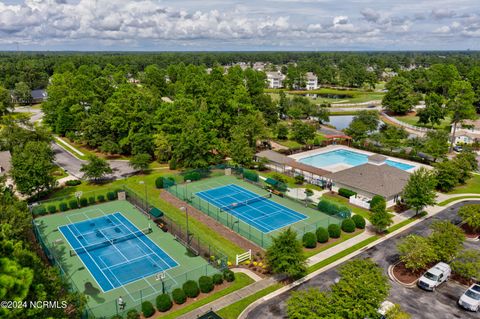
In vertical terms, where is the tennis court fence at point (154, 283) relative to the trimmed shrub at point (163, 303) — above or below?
below

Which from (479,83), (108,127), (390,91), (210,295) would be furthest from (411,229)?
(479,83)

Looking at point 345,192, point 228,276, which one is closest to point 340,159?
point 345,192

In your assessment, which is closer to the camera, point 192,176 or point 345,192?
point 345,192

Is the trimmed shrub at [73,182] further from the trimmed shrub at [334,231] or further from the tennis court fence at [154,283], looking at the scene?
the trimmed shrub at [334,231]

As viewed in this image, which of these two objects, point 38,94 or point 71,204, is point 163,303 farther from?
point 38,94

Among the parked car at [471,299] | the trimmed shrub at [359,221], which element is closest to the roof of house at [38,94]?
the trimmed shrub at [359,221]

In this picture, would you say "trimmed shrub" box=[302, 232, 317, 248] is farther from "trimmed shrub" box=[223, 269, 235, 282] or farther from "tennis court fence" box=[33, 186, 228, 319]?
"trimmed shrub" box=[223, 269, 235, 282]
